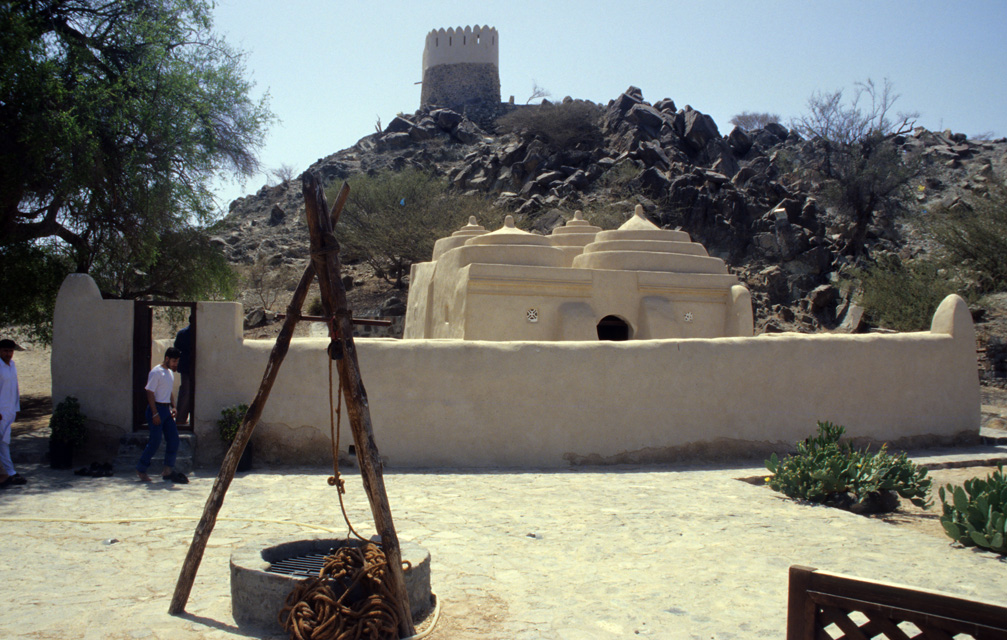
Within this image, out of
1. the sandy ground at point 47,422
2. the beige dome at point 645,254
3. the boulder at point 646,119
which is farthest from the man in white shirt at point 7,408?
the boulder at point 646,119

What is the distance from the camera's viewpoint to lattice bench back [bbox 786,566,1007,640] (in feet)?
8.17

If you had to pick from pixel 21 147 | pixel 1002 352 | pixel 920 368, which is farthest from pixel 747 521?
pixel 1002 352

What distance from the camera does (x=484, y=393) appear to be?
8.70m

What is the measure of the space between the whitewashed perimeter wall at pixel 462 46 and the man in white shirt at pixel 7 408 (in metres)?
50.7

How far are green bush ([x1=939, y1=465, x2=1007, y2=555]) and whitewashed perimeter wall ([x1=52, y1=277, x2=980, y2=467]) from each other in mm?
3279

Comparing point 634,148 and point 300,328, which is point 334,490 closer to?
point 300,328

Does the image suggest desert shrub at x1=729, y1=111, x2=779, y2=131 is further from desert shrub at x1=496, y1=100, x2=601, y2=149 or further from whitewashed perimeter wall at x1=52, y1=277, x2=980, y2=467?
whitewashed perimeter wall at x1=52, y1=277, x2=980, y2=467

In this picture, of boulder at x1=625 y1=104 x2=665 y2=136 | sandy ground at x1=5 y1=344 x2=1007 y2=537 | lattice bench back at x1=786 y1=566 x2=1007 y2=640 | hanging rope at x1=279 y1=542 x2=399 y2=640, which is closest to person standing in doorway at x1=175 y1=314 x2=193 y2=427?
sandy ground at x1=5 y1=344 x2=1007 y2=537

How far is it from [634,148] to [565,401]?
1355 inches

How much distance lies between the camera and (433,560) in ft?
17.3

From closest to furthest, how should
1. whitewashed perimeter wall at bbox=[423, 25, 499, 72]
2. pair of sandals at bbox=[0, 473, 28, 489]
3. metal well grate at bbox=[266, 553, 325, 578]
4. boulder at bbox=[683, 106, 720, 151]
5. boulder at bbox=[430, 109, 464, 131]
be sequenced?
metal well grate at bbox=[266, 553, 325, 578] → pair of sandals at bbox=[0, 473, 28, 489] → boulder at bbox=[683, 106, 720, 151] → boulder at bbox=[430, 109, 464, 131] → whitewashed perimeter wall at bbox=[423, 25, 499, 72]

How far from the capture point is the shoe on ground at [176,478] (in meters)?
7.65

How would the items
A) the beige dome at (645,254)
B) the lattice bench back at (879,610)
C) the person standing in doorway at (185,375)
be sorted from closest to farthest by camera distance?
the lattice bench back at (879,610) < the person standing in doorway at (185,375) < the beige dome at (645,254)

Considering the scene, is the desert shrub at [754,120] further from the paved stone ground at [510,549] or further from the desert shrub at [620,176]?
the paved stone ground at [510,549]
